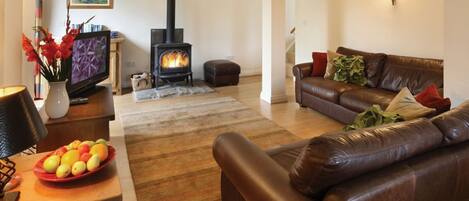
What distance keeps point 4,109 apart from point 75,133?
4.02ft

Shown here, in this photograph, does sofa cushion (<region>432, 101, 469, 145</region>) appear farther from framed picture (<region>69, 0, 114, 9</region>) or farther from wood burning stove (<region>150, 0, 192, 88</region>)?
framed picture (<region>69, 0, 114, 9</region>)

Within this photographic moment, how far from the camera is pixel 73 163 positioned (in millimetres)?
1328

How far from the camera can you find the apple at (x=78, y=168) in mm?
1303

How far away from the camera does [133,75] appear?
19.6 ft

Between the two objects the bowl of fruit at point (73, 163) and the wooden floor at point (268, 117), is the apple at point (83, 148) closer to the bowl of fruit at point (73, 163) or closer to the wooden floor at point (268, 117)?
the bowl of fruit at point (73, 163)

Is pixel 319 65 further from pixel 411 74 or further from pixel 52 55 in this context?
pixel 52 55

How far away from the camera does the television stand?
250 cm

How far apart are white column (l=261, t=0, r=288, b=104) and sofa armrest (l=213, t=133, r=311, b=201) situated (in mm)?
3328

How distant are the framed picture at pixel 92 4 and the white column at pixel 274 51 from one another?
111 inches

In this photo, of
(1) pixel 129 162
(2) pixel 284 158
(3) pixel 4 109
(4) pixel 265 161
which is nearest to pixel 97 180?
(3) pixel 4 109

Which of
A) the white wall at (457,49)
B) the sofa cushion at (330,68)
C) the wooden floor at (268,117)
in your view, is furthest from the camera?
the sofa cushion at (330,68)

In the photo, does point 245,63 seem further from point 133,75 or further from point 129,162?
point 129,162

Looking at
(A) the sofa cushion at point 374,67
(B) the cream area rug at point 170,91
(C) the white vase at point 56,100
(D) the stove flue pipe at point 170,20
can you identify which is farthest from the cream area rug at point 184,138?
(A) the sofa cushion at point 374,67

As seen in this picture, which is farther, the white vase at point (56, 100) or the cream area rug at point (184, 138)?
the cream area rug at point (184, 138)
